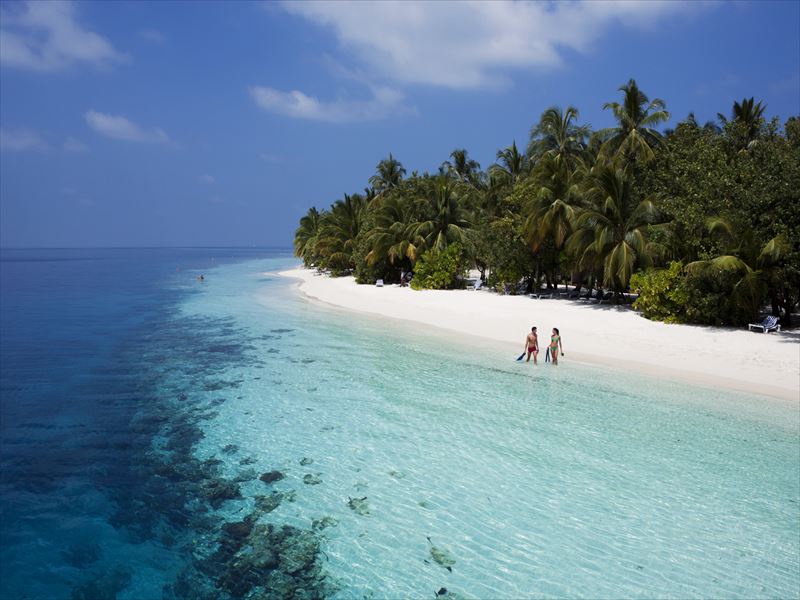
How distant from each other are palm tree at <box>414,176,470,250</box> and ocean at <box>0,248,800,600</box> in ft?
66.5

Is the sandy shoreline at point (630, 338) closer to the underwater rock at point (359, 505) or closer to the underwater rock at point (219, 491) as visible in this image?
the underwater rock at point (359, 505)

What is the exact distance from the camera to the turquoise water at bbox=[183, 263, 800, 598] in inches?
230

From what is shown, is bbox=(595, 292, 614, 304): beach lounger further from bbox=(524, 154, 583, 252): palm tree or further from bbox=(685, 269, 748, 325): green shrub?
bbox=(685, 269, 748, 325): green shrub

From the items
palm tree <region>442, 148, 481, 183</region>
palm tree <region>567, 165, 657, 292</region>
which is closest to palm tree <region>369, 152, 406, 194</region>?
palm tree <region>442, 148, 481, 183</region>

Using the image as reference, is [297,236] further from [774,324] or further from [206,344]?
[774,324]

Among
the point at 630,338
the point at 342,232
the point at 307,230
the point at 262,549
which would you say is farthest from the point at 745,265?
the point at 307,230

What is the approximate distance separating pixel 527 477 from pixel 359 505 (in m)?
2.95

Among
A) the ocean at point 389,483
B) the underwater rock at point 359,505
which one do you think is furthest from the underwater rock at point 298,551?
the underwater rock at point 359,505

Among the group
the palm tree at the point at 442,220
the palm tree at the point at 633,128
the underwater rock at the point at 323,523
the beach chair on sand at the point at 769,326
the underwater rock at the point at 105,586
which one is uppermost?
the palm tree at the point at 633,128

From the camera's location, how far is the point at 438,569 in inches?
229

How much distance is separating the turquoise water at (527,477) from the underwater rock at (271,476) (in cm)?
15

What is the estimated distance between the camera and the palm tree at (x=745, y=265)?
16.7 m

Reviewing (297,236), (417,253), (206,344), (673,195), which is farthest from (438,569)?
(297,236)

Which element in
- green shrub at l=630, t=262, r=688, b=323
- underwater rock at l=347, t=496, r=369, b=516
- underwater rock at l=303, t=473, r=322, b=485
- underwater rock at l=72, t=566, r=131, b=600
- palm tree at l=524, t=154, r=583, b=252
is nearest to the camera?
underwater rock at l=72, t=566, r=131, b=600
